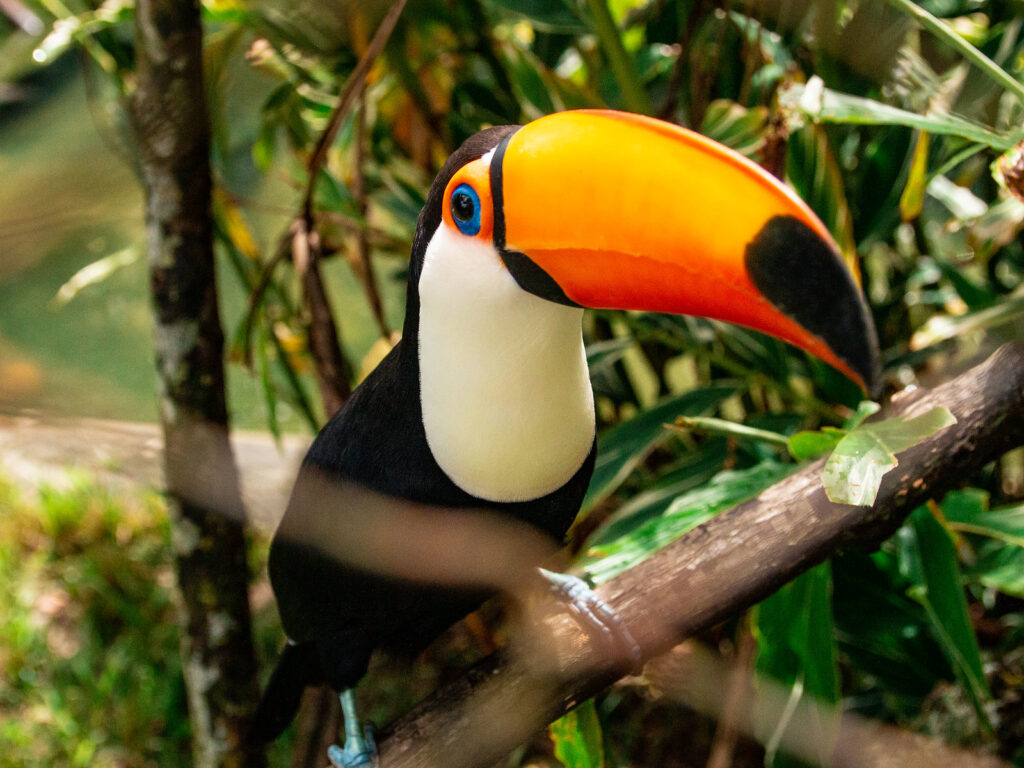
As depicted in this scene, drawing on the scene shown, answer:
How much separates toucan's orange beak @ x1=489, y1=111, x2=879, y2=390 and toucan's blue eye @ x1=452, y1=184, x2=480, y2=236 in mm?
28

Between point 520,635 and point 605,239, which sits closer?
point 605,239

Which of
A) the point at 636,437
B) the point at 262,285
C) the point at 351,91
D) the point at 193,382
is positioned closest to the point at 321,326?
the point at 262,285

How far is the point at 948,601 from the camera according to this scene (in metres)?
1.30

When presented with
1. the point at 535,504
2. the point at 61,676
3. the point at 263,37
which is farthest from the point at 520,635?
the point at 61,676

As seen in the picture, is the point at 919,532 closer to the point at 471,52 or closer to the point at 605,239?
the point at 605,239

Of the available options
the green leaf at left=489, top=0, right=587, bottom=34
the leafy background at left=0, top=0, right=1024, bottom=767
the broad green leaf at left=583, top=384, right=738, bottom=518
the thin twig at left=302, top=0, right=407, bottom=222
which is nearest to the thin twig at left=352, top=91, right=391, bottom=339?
the leafy background at left=0, top=0, right=1024, bottom=767

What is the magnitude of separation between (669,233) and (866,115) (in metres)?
0.46

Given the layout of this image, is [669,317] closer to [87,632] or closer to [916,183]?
[916,183]

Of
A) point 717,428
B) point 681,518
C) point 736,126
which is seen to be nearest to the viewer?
point 717,428

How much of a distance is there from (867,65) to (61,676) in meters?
2.31

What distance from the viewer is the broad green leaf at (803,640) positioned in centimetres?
124

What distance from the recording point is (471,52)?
6.37 feet

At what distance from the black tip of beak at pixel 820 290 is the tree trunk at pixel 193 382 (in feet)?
3.08

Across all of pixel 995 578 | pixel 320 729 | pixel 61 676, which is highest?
pixel 995 578
